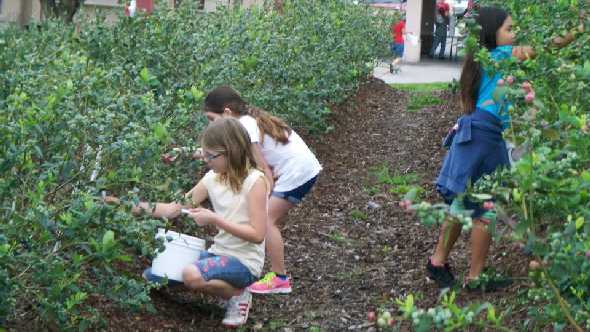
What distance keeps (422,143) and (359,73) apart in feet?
8.83

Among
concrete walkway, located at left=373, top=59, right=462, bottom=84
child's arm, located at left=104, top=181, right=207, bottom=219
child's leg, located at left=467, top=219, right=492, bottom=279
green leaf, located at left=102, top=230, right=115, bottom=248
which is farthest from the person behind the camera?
concrete walkway, located at left=373, top=59, right=462, bottom=84

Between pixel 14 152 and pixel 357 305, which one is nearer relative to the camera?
pixel 14 152

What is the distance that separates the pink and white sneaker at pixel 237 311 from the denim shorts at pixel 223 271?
134 mm

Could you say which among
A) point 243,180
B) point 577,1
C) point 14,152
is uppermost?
point 577,1

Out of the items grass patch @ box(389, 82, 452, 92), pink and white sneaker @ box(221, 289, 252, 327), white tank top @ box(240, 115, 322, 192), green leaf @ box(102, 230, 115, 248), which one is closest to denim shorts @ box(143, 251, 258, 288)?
pink and white sneaker @ box(221, 289, 252, 327)

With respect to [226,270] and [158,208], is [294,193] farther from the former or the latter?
[158,208]

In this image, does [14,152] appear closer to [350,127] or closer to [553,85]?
[553,85]

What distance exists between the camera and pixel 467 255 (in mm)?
6918

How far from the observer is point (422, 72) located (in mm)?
24781

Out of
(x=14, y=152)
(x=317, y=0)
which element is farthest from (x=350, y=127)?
(x=14, y=152)

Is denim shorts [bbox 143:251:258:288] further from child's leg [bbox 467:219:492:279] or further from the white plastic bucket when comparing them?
child's leg [bbox 467:219:492:279]

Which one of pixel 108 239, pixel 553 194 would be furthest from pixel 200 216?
pixel 553 194

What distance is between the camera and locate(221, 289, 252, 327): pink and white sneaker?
548cm

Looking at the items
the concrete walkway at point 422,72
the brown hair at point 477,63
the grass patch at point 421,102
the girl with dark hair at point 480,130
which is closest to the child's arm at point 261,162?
the girl with dark hair at point 480,130
